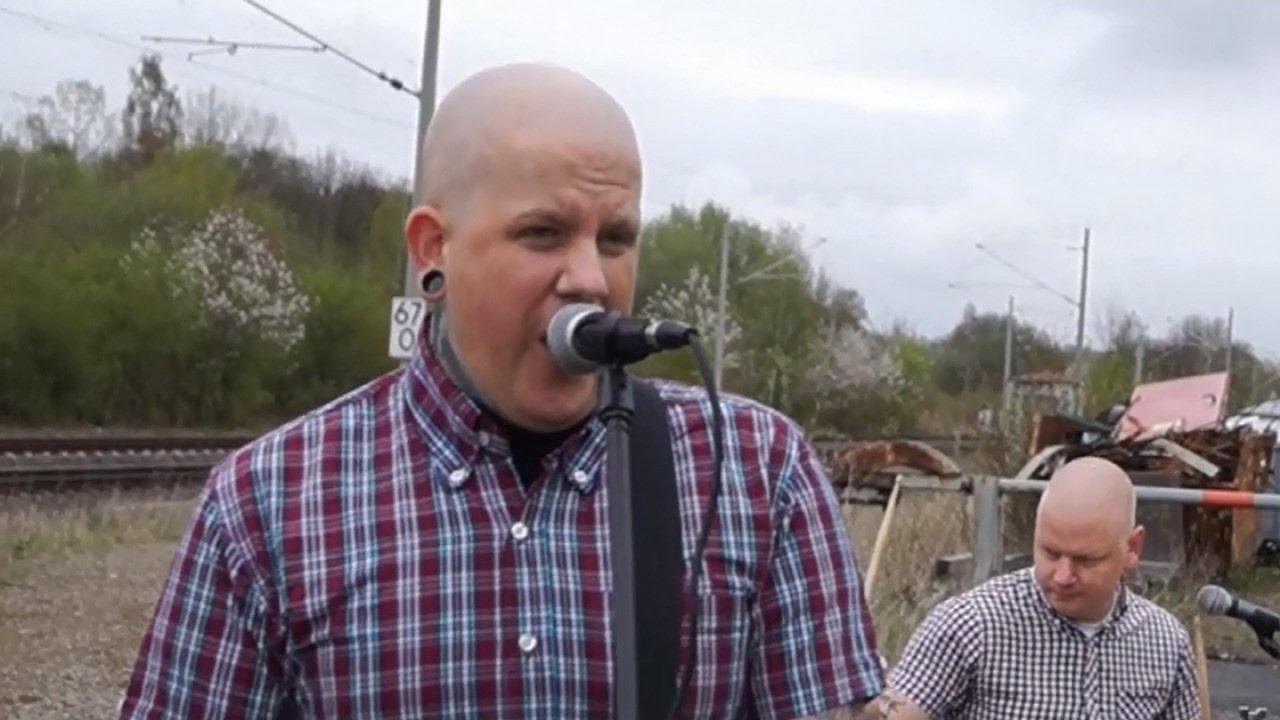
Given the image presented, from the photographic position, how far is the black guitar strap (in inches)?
80.8

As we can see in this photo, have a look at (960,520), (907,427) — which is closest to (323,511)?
(960,520)

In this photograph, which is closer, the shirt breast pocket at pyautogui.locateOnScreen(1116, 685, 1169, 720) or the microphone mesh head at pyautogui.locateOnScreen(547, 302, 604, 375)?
the microphone mesh head at pyautogui.locateOnScreen(547, 302, 604, 375)

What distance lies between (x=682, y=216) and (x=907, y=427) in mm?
17643

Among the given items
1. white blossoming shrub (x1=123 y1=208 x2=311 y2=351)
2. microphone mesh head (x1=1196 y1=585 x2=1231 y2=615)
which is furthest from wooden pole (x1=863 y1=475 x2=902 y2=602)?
white blossoming shrub (x1=123 y1=208 x2=311 y2=351)

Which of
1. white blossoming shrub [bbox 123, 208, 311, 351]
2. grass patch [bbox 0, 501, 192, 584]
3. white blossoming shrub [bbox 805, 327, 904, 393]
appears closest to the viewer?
grass patch [bbox 0, 501, 192, 584]

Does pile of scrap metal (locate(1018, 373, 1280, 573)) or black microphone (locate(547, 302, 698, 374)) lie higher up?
black microphone (locate(547, 302, 698, 374))

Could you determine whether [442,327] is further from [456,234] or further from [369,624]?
[369,624]

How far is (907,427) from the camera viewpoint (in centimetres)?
5594

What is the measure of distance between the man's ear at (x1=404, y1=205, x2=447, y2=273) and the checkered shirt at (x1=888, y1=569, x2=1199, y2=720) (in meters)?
2.39

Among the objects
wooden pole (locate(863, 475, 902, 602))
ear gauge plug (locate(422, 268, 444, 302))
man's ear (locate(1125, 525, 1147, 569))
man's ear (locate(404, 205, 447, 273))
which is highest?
man's ear (locate(404, 205, 447, 273))

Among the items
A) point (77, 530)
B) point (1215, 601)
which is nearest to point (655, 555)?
point (1215, 601)

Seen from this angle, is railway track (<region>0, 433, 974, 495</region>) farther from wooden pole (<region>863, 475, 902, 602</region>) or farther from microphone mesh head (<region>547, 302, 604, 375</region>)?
microphone mesh head (<region>547, 302, 604, 375</region>)

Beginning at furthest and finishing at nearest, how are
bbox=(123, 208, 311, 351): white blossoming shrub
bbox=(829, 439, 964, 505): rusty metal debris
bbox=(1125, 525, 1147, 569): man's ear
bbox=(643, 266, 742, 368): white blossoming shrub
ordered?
bbox=(643, 266, 742, 368): white blossoming shrub
bbox=(123, 208, 311, 351): white blossoming shrub
bbox=(829, 439, 964, 505): rusty metal debris
bbox=(1125, 525, 1147, 569): man's ear

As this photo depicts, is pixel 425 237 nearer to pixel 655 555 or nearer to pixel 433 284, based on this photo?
pixel 433 284
